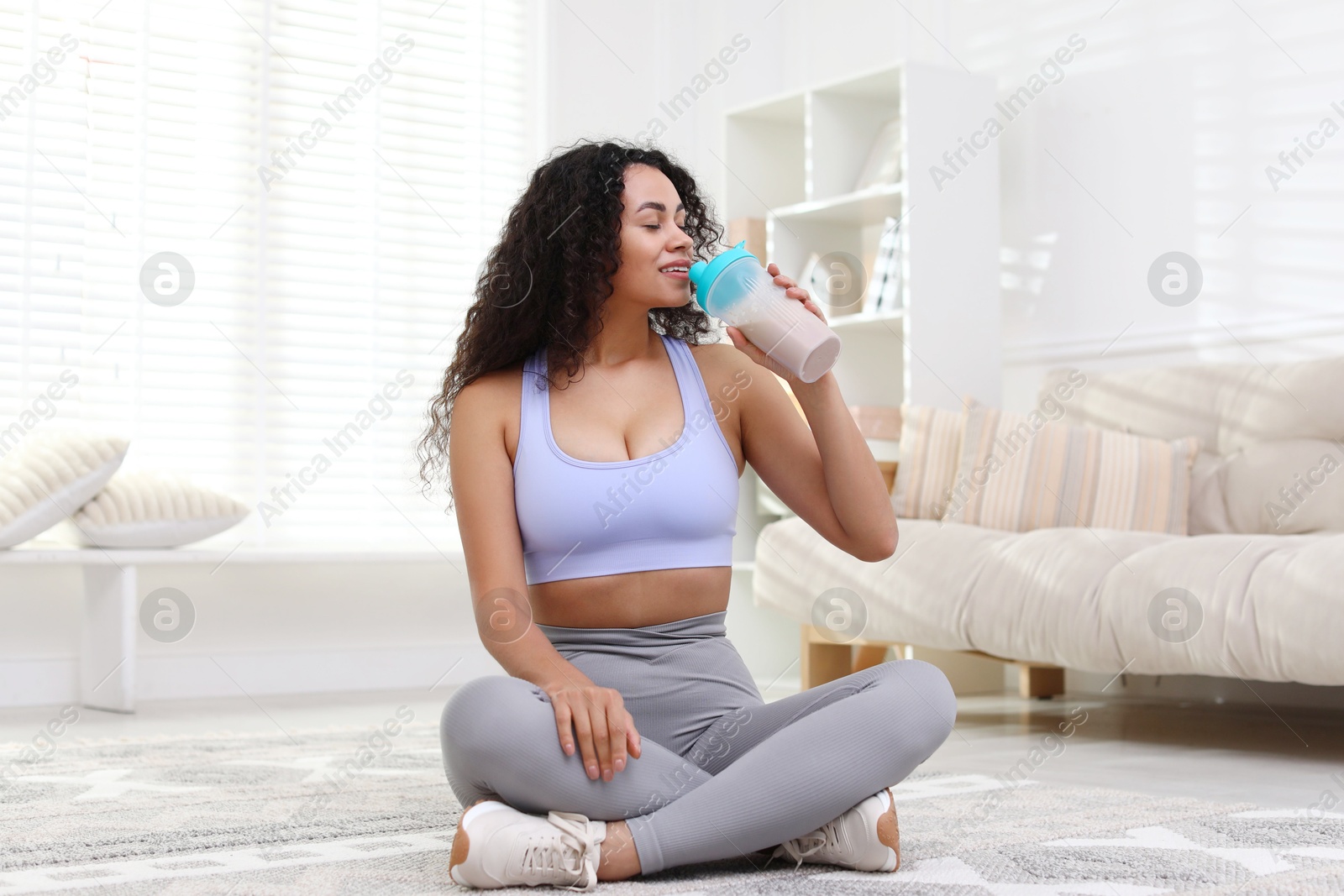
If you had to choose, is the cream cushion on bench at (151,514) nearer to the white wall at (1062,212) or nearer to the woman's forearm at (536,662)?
the white wall at (1062,212)

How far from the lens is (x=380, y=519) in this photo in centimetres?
346

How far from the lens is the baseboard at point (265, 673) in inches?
115

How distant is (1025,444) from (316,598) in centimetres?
181

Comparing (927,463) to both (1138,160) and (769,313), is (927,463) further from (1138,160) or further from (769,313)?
(769,313)

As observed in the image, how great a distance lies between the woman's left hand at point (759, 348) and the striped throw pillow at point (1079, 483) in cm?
144

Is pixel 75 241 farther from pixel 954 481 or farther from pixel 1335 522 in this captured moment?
pixel 1335 522

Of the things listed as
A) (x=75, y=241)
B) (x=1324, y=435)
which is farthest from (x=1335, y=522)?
(x=75, y=241)

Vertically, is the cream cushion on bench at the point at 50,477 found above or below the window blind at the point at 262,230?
below

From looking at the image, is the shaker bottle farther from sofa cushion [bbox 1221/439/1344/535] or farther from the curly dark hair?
sofa cushion [bbox 1221/439/1344/535]

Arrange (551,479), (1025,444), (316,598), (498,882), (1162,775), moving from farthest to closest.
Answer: (316,598) < (1025,444) < (1162,775) < (551,479) < (498,882)

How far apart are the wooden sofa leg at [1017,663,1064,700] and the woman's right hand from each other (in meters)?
2.05

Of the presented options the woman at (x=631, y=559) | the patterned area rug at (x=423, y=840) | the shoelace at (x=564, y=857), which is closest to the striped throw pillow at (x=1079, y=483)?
the patterned area rug at (x=423, y=840)

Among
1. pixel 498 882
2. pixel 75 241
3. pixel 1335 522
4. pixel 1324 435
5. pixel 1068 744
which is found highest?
pixel 75 241

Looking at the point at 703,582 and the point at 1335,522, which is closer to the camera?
the point at 703,582
